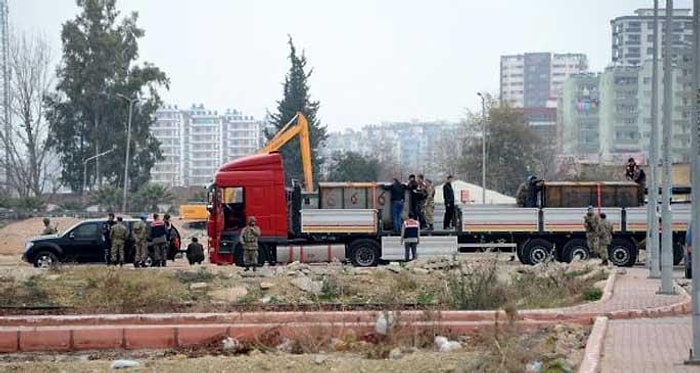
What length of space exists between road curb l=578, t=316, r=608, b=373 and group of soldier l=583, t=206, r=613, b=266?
53.8 ft

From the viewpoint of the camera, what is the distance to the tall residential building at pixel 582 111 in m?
151

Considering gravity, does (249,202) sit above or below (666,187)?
below

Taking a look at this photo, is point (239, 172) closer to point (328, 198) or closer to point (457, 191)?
point (328, 198)

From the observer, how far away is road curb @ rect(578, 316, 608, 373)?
35.7ft

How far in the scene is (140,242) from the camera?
103 feet

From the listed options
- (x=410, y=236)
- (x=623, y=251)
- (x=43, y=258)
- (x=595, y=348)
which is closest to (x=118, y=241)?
(x=43, y=258)

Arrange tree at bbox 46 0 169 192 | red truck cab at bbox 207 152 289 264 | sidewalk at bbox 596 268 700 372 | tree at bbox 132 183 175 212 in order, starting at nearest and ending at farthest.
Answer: sidewalk at bbox 596 268 700 372
red truck cab at bbox 207 152 289 264
tree at bbox 132 183 175 212
tree at bbox 46 0 169 192

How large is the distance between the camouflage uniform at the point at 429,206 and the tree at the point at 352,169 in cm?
4287

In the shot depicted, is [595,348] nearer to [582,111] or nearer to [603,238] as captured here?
[603,238]

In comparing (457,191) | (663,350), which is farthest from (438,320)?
(457,191)

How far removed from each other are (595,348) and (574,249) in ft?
73.0

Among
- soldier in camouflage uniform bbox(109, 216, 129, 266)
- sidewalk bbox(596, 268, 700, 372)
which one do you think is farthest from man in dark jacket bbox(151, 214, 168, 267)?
sidewalk bbox(596, 268, 700, 372)

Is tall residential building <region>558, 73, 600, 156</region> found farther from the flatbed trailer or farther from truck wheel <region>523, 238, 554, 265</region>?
truck wheel <region>523, 238, 554, 265</region>

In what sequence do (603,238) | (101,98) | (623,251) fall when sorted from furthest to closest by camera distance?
(101,98) → (623,251) → (603,238)
